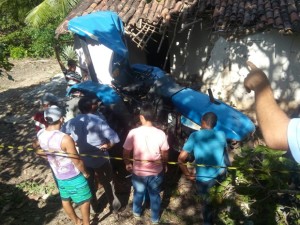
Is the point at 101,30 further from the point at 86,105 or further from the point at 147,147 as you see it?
the point at 147,147

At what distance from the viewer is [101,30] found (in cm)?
682

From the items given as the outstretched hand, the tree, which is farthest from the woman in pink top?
the tree

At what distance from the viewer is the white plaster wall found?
8242 mm

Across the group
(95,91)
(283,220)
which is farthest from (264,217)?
(95,91)

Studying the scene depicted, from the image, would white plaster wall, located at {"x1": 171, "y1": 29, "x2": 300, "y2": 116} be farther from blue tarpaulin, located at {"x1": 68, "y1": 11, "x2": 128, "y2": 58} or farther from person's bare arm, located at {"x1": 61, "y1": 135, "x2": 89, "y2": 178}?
person's bare arm, located at {"x1": 61, "y1": 135, "x2": 89, "y2": 178}

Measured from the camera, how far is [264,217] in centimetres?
252

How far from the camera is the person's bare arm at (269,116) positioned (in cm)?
185

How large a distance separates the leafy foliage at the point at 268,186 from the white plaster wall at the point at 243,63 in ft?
19.4

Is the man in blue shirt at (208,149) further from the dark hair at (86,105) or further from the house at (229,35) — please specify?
the house at (229,35)

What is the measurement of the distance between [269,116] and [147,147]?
2.47 meters

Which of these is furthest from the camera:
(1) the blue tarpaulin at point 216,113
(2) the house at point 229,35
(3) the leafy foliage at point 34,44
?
(3) the leafy foliage at point 34,44

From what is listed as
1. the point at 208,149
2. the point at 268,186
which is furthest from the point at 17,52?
the point at 268,186

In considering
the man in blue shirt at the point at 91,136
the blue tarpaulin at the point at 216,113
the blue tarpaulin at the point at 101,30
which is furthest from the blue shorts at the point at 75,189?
the blue tarpaulin at the point at 101,30

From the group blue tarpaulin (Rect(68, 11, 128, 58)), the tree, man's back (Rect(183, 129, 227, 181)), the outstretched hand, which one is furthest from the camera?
the tree
